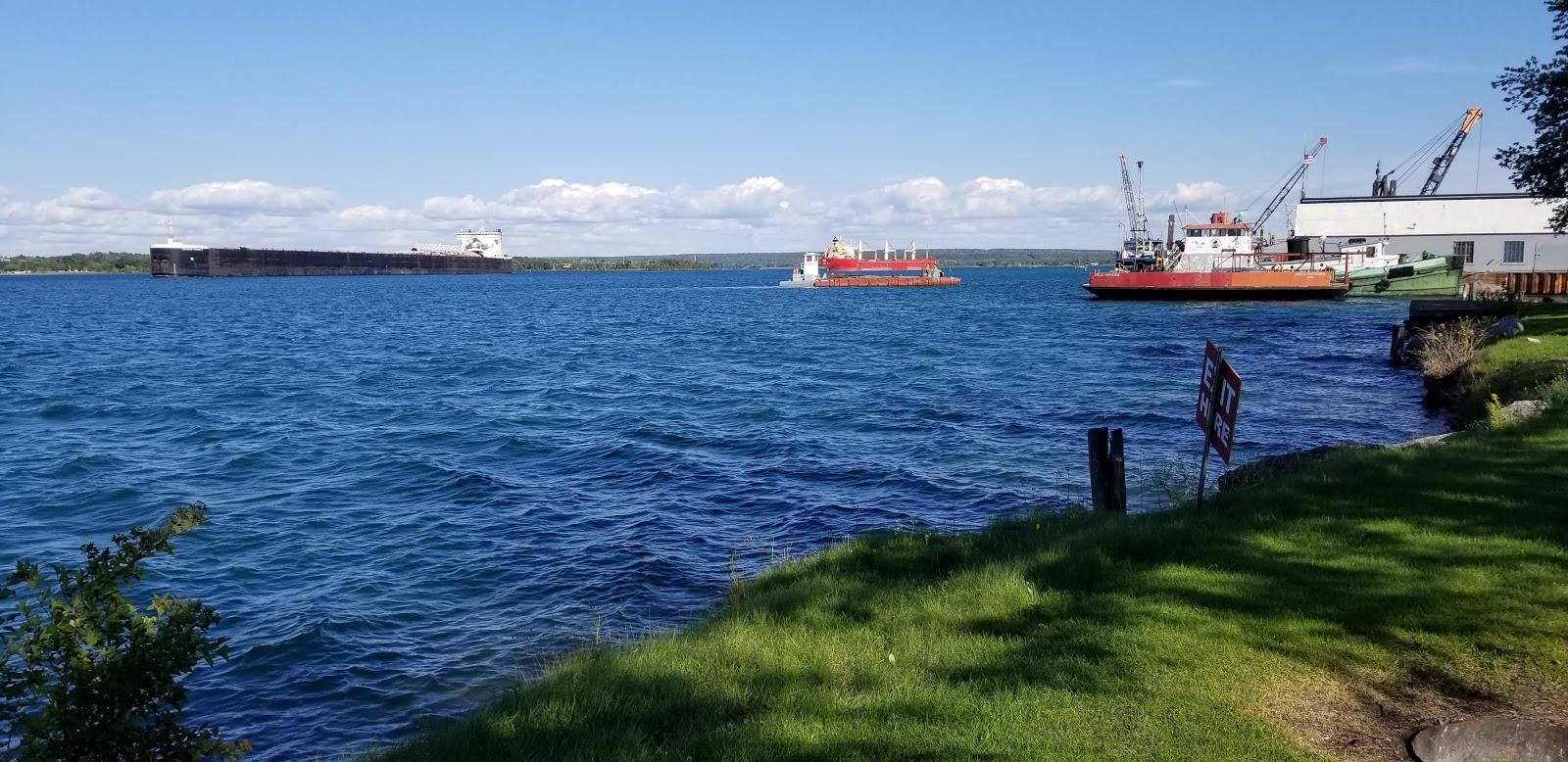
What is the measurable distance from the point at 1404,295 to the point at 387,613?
59.4m

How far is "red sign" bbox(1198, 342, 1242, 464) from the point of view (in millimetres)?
7926

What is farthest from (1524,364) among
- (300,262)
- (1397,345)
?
(300,262)

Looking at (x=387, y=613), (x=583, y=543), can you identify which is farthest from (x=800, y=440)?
(x=387, y=613)

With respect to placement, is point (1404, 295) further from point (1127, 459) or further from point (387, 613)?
point (387, 613)

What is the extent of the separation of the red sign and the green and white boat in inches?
2047

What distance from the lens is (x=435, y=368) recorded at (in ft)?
111

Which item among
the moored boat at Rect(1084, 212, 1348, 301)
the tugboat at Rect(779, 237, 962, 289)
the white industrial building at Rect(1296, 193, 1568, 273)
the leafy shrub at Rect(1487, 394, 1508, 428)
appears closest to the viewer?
the leafy shrub at Rect(1487, 394, 1508, 428)

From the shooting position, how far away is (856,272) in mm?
115938

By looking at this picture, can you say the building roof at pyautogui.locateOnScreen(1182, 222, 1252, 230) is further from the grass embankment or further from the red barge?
the grass embankment

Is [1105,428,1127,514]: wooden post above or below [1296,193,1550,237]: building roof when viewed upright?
below

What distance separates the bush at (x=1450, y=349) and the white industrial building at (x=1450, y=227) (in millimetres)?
41957

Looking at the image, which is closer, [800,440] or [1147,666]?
[1147,666]

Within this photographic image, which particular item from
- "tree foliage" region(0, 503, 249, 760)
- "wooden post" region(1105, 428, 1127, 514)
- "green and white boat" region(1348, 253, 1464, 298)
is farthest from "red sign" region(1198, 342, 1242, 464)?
"green and white boat" region(1348, 253, 1464, 298)

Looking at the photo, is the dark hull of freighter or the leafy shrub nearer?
the leafy shrub
